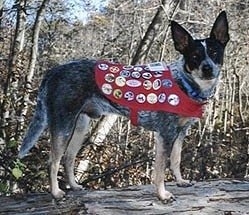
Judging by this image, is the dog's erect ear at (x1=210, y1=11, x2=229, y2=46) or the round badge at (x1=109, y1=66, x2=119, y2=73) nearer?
the dog's erect ear at (x1=210, y1=11, x2=229, y2=46)

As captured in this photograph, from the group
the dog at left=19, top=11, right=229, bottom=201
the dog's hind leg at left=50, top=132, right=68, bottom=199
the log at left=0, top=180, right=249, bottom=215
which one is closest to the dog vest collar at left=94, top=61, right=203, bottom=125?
the dog at left=19, top=11, right=229, bottom=201

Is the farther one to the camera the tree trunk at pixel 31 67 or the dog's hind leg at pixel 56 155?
the tree trunk at pixel 31 67

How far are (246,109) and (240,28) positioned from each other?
292 centimetres

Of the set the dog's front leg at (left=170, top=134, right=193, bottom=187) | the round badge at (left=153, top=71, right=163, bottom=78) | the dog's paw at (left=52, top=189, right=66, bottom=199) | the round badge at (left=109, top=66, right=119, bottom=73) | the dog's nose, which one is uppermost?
the round badge at (left=109, top=66, right=119, bottom=73)

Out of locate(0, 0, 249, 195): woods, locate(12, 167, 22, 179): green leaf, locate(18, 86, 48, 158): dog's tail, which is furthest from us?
locate(0, 0, 249, 195): woods

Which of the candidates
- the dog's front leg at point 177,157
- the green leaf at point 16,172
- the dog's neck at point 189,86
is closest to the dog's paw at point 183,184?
the dog's front leg at point 177,157

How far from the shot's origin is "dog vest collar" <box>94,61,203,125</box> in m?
4.68

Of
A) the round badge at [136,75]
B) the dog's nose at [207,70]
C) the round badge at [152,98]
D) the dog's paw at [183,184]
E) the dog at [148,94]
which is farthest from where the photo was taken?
the dog's paw at [183,184]

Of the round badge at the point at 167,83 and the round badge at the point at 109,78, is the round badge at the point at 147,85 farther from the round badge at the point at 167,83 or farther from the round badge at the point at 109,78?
the round badge at the point at 109,78

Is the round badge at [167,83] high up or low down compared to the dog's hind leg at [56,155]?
up

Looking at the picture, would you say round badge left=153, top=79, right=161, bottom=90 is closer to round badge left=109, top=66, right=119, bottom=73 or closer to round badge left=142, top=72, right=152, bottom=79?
round badge left=142, top=72, right=152, bottom=79

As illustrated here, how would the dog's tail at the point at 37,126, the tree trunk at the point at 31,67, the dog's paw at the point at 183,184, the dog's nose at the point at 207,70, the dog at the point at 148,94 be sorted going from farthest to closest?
the tree trunk at the point at 31,67
the dog's paw at the point at 183,184
the dog's tail at the point at 37,126
the dog at the point at 148,94
the dog's nose at the point at 207,70

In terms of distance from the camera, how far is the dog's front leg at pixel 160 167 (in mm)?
4691

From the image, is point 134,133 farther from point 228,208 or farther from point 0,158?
point 228,208
